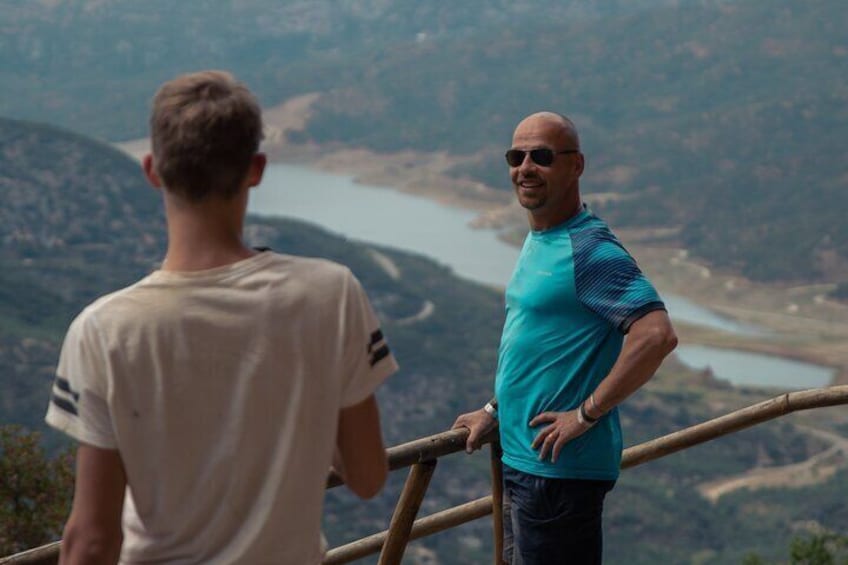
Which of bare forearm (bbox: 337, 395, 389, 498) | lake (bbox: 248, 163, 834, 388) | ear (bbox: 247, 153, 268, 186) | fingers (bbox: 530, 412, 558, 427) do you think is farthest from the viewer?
lake (bbox: 248, 163, 834, 388)

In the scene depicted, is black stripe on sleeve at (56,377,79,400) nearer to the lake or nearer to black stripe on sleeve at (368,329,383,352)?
black stripe on sleeve at (368,329,383,352)

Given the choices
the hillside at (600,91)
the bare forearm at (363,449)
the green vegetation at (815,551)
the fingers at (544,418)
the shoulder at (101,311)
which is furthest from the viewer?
the hillside at (600,91)

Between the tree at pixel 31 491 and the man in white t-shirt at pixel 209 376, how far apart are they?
11.5 metres

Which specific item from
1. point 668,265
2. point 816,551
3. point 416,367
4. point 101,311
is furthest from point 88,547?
point 668,265

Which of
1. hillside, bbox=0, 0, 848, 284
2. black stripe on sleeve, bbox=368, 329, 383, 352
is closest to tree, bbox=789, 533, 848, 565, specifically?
black stripe on sleeve, bbox=368, 329, 383, 352

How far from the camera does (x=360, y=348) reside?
6.19 feet

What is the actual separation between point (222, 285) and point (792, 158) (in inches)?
5409

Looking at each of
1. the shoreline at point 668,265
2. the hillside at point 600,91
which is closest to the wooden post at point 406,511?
the shoreline at point 668,265

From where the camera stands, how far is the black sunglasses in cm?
310

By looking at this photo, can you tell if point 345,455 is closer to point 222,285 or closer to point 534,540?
point 222,285

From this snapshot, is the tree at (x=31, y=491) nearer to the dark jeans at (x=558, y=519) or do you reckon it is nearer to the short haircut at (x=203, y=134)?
the dark jeans at (x=558, y=519)

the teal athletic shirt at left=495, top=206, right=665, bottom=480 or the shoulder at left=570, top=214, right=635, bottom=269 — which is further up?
the shoulder at left=570, top=214, right=635, bottom=269

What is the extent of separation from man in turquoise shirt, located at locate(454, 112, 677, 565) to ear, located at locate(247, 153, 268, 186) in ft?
3.70

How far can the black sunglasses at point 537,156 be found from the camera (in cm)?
310
